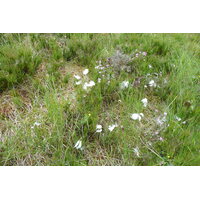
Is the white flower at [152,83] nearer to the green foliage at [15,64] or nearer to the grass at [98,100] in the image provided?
the grass at [98,100]

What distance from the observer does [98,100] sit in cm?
235

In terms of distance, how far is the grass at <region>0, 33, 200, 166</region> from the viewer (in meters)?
2.00

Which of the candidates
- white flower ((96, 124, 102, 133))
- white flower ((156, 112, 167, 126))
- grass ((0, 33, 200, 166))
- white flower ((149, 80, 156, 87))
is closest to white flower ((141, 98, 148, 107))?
grass ((0, 33, 200, 166))

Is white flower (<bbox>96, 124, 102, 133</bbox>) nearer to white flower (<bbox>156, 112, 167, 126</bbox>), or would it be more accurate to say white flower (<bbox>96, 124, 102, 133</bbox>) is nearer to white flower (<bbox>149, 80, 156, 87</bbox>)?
white flower (<bbox>156, 112, 167, 126</bbox>)

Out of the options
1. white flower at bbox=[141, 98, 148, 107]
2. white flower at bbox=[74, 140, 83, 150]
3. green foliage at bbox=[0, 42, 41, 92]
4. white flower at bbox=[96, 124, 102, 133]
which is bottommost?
white flower at bbox=[74, 140, 83, 150]

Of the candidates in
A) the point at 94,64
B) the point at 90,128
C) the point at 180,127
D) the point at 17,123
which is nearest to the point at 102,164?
the point at 90,128

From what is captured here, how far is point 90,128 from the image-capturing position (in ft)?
6.99

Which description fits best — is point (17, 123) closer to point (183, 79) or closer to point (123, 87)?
point (123, 87)

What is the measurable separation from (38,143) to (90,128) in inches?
23.6

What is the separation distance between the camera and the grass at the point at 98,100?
6.56ft

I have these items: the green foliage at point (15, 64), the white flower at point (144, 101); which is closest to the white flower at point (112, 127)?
the white flower at point (144, 101)

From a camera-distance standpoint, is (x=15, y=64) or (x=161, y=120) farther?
(x=15, y=64)

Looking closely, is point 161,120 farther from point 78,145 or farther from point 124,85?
point 78,145

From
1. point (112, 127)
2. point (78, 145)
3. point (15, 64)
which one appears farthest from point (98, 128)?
point (15, 64)
